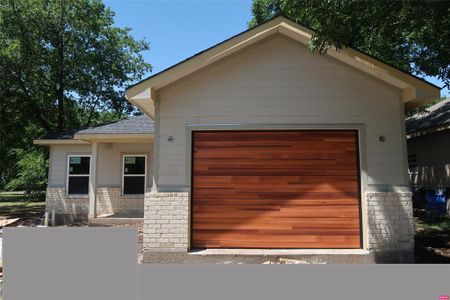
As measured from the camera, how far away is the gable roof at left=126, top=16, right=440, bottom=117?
6.88 m

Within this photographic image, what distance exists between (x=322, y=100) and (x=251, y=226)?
284cm

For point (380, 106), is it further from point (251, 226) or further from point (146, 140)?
point (146, 140)

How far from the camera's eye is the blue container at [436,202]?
13.9m

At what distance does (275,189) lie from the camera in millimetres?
7258

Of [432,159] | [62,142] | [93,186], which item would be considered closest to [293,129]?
[93,186]

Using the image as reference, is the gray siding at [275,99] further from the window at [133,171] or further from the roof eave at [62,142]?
the roof eave at [62,142]

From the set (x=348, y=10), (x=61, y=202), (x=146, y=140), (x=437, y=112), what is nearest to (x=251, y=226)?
(x=348, y=10)

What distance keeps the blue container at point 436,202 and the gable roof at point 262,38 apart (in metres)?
8.37

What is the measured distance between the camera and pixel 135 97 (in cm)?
700

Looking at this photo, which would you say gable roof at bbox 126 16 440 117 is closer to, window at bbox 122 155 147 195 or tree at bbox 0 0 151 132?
window at bbox 122 155 147 195

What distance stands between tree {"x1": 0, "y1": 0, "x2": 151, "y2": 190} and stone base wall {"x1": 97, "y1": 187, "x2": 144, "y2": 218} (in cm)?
972

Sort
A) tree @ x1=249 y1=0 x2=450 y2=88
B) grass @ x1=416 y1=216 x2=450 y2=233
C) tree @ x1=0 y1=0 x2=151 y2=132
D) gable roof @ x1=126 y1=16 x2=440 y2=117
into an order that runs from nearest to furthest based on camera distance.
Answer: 1. tree @ x1=249 y1=0 x2=450 y2=88
2. gable roof @ x1=126 y1=16 x2=440 y2=117
3. grass @ x1=416 y1=216 x2=450 y2=233
4. tree @ x1=0 y1=0 x2=151 y2=132

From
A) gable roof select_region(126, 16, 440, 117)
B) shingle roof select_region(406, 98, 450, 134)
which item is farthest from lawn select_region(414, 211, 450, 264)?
shingle roof select_region(406, 98, 450, 134)

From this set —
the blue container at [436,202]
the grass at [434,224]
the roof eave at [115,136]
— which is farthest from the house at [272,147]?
the blue container at [436,202]
